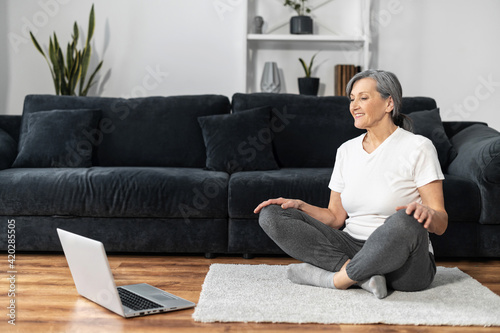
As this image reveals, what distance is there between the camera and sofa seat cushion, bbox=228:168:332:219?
112 inches

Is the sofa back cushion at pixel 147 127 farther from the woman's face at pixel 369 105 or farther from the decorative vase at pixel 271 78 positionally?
the woman's face at pixel 369 105

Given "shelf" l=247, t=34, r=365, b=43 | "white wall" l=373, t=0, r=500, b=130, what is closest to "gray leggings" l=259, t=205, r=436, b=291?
"shelf" l=247, t=34, r=365, b=43

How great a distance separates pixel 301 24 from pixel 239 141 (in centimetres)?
A: 149

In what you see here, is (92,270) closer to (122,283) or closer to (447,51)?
(122,283)

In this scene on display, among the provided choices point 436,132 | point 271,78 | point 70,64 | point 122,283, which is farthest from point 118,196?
point 271,78

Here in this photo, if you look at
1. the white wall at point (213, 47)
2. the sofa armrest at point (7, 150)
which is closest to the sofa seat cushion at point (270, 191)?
the sofa armrest at point (7, 150)

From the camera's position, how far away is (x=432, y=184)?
82.0 inches

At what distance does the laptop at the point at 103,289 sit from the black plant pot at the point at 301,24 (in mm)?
2762

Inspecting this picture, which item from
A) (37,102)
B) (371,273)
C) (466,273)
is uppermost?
(37,102)

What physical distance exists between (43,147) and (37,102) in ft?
1.54

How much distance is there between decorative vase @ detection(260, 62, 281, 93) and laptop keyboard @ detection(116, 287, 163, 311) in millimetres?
2612

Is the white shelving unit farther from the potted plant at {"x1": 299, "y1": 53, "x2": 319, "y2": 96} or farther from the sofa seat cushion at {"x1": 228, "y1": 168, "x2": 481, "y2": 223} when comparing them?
the sofa seat cushion at {"x1": 228, "y1": 168, "x2": 481, "y2": 223}

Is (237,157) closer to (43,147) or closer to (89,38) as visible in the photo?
(43,147)

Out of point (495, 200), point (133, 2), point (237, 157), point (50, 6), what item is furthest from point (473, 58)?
point (50, 6)
